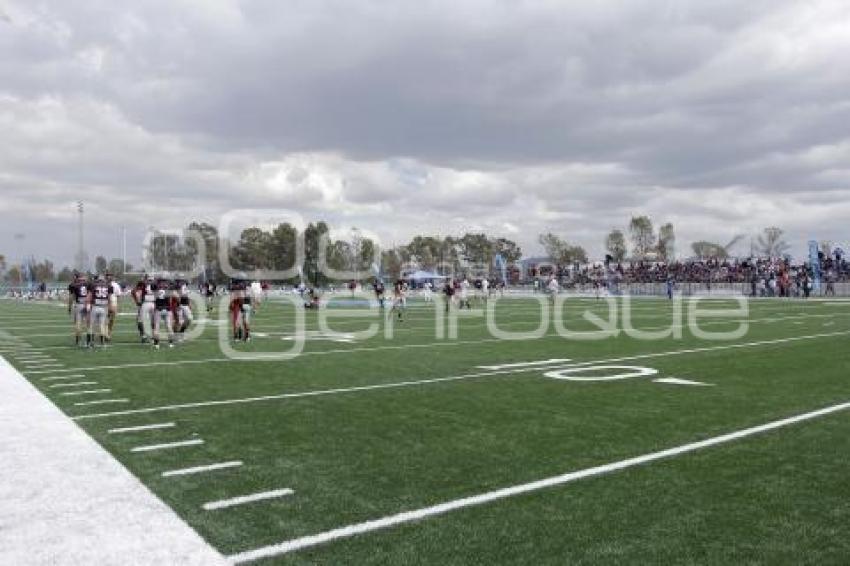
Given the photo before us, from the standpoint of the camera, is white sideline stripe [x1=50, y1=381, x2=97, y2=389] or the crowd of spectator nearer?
white sideline stripe [x1=50, y1=381, x2=97, y2=389]

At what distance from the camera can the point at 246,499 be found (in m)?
→ 5.48

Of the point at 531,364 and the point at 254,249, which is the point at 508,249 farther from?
the point at 531,364

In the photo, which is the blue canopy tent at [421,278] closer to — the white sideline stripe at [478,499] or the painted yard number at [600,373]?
the painted yard number at [600,373]

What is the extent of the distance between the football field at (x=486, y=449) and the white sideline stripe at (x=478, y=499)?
0.02 metres

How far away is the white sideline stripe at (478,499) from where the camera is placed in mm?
4534

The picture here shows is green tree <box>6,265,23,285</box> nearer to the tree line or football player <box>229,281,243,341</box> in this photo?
the tree line

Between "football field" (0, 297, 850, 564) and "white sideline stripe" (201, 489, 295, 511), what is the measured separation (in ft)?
0.09

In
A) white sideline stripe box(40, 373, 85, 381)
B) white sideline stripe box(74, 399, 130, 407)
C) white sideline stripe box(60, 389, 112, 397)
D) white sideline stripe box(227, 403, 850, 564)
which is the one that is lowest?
white sideline stripe box(227, 403, 850, 564)

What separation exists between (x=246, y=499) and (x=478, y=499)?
1676mm

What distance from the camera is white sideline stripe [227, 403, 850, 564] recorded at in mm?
4534

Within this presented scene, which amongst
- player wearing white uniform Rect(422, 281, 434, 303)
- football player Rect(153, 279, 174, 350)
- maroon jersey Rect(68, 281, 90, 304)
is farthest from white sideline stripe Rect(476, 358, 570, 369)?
player wearing white uniform Rect(422, 281, 434, 303)

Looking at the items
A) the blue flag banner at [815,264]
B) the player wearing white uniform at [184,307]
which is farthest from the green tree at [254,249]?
the player wearing white uniform at [184,307]

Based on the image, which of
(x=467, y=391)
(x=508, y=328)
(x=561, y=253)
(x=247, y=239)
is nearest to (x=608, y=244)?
(x=561, y=253)

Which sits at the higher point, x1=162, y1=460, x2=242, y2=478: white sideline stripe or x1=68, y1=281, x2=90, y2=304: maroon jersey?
x1=68, y1=281, x2=90, y2=304: maroon jersey
